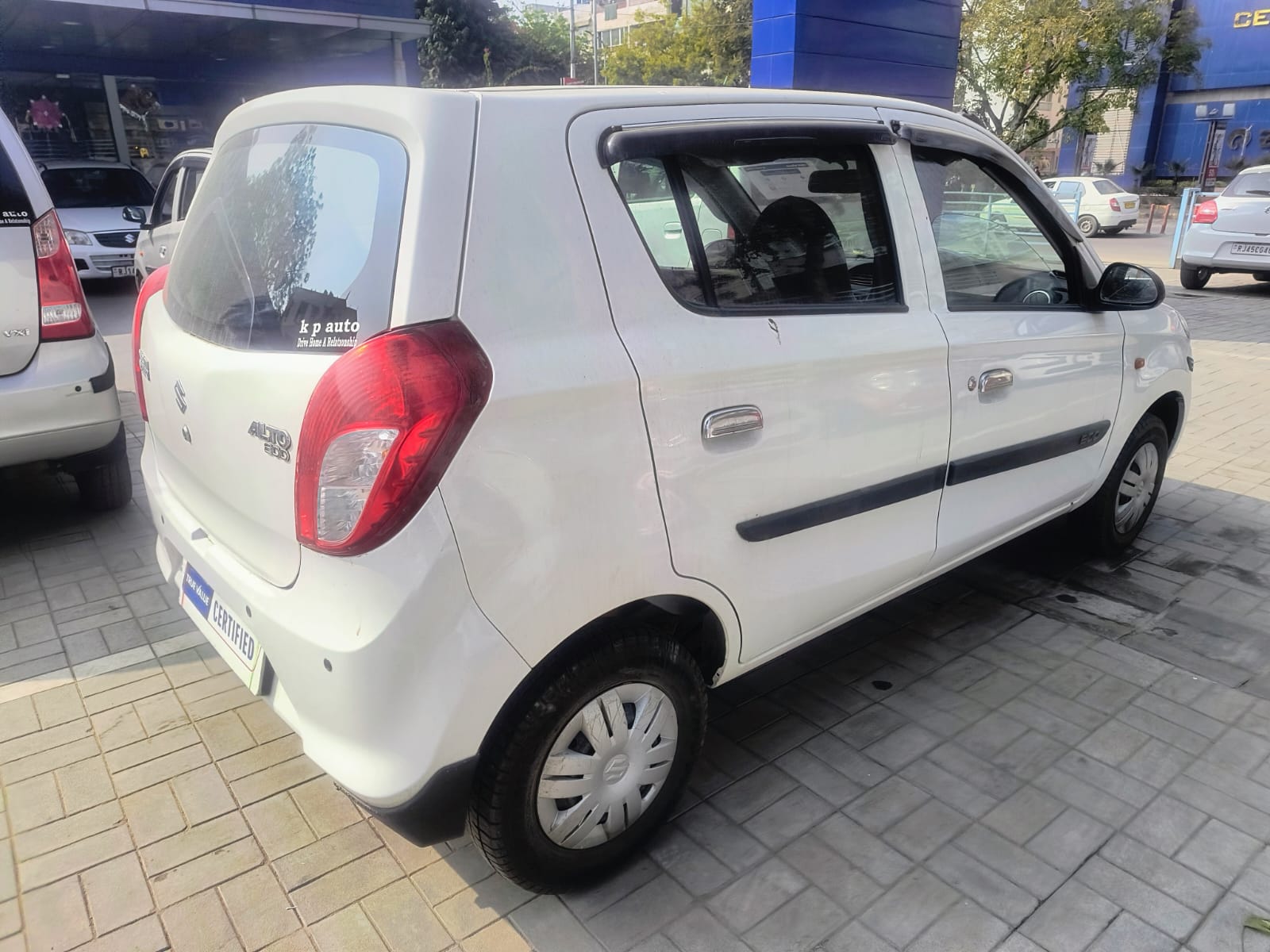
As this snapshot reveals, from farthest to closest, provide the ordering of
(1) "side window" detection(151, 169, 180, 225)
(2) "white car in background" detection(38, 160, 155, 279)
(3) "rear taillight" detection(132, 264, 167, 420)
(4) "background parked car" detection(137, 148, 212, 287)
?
(2) "white car in background" detection(38, 160, 155, 279) → (1) "side window" detection(151, 169, 180, 225) → (4) "background parked car" detection(137, 148, 212, 287) → (3) "rear taillight" detection(132, 264, 167, 420)

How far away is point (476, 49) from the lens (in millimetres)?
41906

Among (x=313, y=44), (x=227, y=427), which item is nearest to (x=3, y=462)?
(x=227, y=427)

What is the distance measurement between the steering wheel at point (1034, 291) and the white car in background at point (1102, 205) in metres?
20.3

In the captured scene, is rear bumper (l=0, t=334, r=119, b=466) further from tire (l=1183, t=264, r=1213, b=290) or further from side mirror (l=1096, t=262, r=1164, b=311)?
tire (l=1183, t=264, r=1213, b=290)

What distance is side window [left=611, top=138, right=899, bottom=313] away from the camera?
2.06 metres

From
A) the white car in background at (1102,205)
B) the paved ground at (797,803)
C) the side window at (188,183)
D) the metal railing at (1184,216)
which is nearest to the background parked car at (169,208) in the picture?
the side window at (188,183)

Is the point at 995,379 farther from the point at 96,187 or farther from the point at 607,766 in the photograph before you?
the point at 96,187

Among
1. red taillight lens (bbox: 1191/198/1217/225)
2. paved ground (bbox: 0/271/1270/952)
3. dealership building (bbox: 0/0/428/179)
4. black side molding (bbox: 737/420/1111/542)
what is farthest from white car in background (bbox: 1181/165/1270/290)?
dealership building (bbox: 0/0/428/179)

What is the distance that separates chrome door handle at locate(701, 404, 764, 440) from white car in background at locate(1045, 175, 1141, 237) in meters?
21.9

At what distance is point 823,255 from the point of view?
2443mm

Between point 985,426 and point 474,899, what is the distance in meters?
1.98

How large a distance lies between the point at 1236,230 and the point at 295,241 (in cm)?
1317

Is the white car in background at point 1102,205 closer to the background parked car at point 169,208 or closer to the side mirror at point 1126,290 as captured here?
the background parked car at point 169,208

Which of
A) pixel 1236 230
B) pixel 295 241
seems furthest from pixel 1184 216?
pixel 295 241
